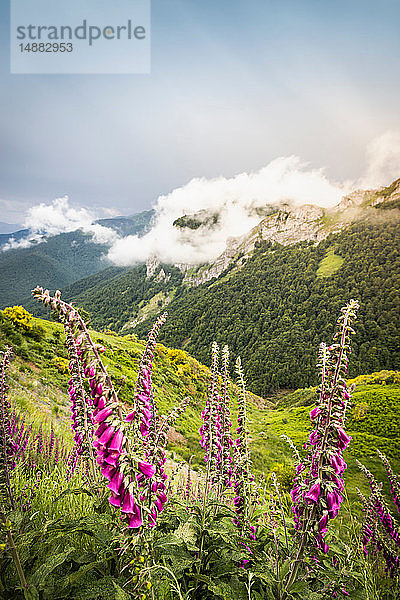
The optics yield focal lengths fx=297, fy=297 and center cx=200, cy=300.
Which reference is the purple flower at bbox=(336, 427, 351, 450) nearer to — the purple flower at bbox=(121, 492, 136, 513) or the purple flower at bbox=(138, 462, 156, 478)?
the purple flower at bbox=(138, 462, 156, 478)

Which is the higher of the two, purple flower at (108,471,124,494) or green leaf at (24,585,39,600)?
purple flower at (108,471,124,494)

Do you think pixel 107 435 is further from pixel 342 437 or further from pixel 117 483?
pixel 342 437

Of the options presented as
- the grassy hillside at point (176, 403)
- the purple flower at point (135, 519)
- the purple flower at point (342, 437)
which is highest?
the purple flower at point (342, 437)

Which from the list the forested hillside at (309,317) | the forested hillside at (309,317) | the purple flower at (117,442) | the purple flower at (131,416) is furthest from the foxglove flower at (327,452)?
the forested hillside at (309,317)

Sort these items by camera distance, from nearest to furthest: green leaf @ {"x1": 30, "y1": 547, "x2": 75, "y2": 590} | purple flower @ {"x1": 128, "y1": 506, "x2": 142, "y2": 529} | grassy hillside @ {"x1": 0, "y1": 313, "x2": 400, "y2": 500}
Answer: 1. purple flower @ {"x1": 128, "y1": 506, "x2": 142, "y2": 529}
2. green leaf @ {"x1": 30, "y1": 547, "x2": 75, "y2": 590}
3. grassy hillside @ {"x1": 0, "y1": 313, "x2": 400, "y2": 500}

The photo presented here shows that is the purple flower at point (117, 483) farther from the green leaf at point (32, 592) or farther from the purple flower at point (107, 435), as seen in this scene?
the green leaf at point (32, 592)

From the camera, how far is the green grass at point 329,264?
179500mm

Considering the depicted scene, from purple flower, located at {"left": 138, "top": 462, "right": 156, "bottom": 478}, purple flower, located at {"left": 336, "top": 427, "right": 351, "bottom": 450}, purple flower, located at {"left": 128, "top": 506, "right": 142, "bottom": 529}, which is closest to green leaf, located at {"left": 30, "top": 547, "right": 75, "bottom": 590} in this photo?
purple flower, located at {"left": 128, "top": 506, "right": 142, "bottom": 529}

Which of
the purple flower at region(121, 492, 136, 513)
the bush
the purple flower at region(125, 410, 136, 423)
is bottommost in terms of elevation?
the purple flower at region(121, 492, 136, 513)

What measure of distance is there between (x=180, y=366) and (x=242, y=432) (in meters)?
41.4

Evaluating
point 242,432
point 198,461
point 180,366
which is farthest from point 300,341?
point 242,432

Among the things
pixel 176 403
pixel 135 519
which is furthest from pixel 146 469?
pixel 176 403

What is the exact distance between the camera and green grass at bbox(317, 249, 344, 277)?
179500 millimetres

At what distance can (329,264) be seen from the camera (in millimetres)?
186375
